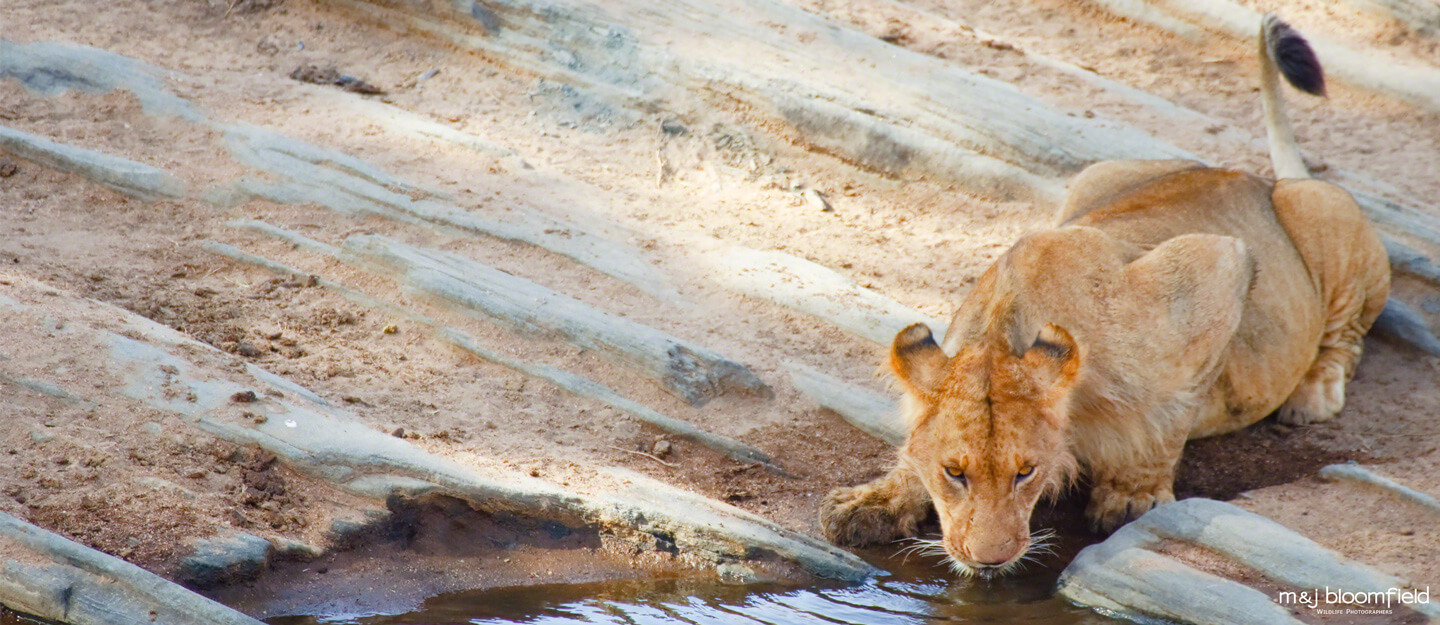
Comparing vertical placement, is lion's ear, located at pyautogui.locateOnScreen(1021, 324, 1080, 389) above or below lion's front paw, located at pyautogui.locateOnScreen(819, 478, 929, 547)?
above

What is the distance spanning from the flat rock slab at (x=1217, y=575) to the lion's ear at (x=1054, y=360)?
77cm

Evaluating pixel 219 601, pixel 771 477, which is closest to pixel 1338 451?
pixel 771 477

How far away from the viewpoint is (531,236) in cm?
734

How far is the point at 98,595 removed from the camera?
4.05m

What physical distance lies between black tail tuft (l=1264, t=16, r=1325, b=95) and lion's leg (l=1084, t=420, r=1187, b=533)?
285 cm

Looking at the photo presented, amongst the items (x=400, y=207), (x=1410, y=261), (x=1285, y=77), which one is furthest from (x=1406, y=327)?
(x=400, y=207)

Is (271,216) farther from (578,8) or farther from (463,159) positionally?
(578,8)

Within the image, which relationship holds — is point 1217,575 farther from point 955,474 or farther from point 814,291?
point 814,291

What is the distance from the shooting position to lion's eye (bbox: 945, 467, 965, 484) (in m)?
4.60

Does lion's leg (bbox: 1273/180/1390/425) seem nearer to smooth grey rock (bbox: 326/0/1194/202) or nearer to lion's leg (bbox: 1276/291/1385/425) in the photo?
lion's leg (bbox: 1276/291/1385/425)

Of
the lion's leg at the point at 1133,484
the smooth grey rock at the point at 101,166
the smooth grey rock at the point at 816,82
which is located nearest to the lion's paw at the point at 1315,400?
the lion's leg at the point at 1133,484

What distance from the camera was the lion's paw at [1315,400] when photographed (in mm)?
6434

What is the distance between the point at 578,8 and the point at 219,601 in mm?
5789

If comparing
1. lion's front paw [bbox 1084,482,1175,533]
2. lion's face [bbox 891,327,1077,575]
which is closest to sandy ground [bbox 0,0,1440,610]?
lion's front paw [bbox 1084,482,1175,533]
